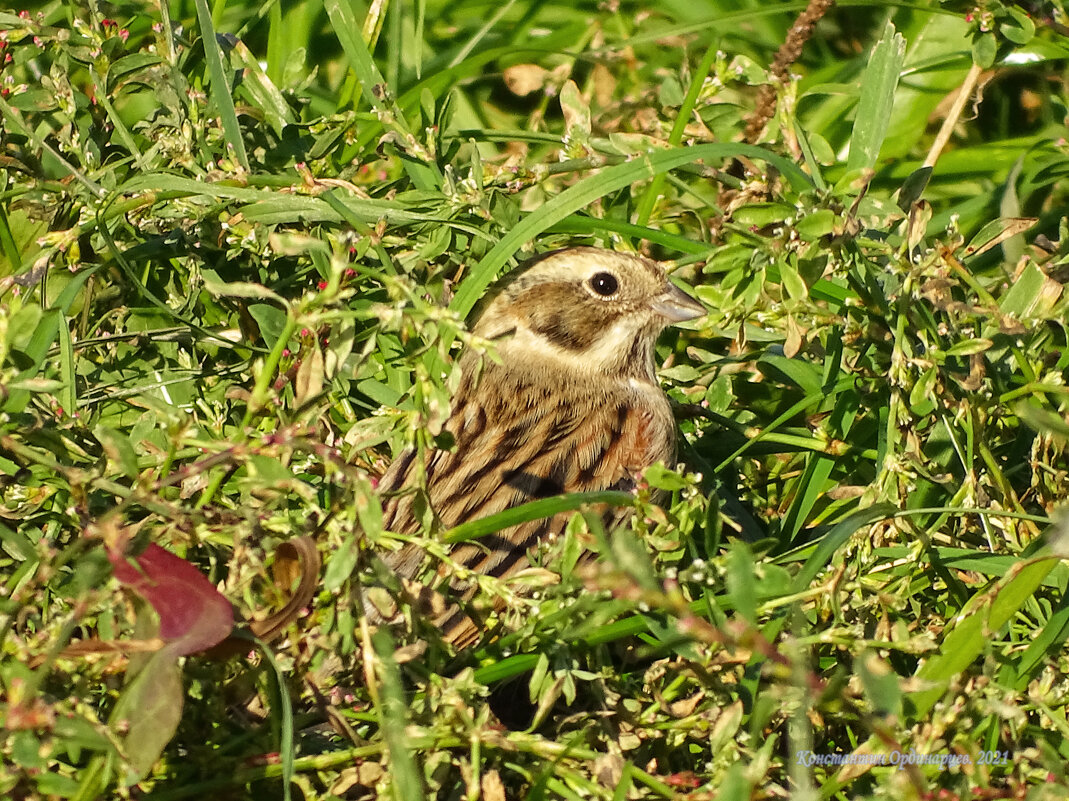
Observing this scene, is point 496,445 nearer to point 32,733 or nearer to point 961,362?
point 961,362

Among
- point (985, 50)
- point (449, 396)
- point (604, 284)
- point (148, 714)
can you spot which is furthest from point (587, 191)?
point (148, 714)

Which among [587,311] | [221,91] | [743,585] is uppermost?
[221,91]

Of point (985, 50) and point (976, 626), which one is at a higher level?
point (985, 50)

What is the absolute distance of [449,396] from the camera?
2143 mm

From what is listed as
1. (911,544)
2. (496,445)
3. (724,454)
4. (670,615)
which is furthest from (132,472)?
(724,454)

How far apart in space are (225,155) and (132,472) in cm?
167

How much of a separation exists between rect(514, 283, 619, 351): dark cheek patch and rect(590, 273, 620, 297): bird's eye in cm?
3

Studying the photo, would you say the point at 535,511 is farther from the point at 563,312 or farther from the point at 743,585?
the point at 563,312

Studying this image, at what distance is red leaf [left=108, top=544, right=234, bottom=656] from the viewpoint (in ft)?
6.59

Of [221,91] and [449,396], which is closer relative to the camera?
[449,396]

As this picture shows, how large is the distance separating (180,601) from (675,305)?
70.3 inches

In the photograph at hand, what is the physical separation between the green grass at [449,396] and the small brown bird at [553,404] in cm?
15

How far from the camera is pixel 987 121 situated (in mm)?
4656

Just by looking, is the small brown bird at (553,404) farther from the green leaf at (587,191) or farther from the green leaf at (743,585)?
the green leaf at (743,585)
